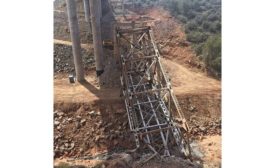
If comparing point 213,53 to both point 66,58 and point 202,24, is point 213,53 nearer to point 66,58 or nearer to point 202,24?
point 202,24

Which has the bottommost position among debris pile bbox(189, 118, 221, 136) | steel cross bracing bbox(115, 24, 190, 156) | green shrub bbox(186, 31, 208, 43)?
debris pile bbox(189, 118, 221, 136)

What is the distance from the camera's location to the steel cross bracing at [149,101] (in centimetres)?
915

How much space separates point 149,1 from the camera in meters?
17.9

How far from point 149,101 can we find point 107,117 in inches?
51.9

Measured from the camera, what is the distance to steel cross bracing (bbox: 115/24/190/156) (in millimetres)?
9148

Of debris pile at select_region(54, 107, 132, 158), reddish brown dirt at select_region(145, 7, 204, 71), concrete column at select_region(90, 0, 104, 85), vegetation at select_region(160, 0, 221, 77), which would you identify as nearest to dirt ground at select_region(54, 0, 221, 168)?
debris pile at select_region(54, 107, 132, 158)

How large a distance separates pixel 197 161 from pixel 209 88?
2680 millimetres

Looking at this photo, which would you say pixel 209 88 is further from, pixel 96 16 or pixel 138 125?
pixel 96 16

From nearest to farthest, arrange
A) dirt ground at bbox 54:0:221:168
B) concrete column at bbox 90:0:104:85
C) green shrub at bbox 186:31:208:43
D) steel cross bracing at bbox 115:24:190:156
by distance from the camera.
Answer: dirt ground at bbox 54:0:221:168, steel cross bracing at bbox 115:24:190:156, concrete column at bbox 90:0:104:85, green shrub at bbox 186:31:208:43

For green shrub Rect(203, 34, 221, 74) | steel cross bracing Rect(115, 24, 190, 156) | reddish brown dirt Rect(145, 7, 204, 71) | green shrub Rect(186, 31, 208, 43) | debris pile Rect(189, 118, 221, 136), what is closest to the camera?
steel cross bracing Rect(115, 24, 190, 156)

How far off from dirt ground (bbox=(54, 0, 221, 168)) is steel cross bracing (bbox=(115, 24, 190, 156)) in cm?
39

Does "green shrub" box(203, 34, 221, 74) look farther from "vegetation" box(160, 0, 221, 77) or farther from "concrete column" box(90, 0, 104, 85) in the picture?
"concrete column" box(90, 0, 104, 85)
